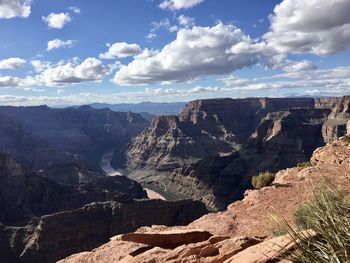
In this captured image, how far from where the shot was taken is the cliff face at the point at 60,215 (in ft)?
229

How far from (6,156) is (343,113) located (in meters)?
121

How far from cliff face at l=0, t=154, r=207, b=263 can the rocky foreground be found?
51863mm

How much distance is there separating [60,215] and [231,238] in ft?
217

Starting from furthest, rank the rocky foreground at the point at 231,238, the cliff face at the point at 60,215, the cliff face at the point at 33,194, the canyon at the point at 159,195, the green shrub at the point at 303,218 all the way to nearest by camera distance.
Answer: the cliff face at the point at 33,194
the cliff face at the point at 60,215
the canyon at the point at 159,195
the rocky foreground at the point at 231,238
the green shrub at the point at 303,218

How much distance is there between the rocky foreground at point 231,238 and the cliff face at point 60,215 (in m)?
51.9

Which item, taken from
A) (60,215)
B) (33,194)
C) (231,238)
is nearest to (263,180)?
(231,238)

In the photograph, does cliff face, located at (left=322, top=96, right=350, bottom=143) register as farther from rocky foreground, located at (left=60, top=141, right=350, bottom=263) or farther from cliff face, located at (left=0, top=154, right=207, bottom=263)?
Answer: rocky foreground, located at (left=60, top=141, right=350, bottom=263)

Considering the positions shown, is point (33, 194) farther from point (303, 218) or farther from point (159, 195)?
point (303, 218)

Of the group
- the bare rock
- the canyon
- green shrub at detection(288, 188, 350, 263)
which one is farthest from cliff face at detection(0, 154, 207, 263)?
green shrub at detection(288, 188, 350, 263)

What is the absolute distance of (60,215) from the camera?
7412 cm

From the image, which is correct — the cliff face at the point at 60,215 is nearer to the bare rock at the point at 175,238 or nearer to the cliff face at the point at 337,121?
the bare rock at the point at 175,238

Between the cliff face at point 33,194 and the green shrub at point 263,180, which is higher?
the green shrub at point 263,180

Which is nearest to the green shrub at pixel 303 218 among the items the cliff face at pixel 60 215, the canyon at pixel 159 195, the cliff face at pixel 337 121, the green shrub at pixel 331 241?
the canyon at pixel 159 195

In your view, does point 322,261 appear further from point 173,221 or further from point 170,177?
point 170,177
